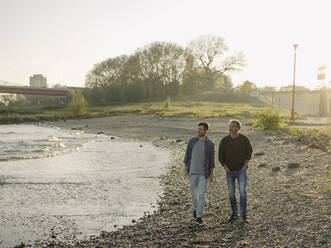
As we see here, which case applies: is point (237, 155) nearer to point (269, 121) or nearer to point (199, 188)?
point (199, 188)

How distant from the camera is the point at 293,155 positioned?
13.8m

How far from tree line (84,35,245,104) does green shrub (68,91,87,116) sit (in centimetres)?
1781

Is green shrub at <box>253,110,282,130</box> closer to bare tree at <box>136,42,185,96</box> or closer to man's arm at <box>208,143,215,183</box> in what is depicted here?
man's arm at <box>208,143,215,183</box>

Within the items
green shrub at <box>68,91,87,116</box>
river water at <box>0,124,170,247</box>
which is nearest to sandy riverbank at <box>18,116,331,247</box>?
river water at <box>0,124,170,247</box>

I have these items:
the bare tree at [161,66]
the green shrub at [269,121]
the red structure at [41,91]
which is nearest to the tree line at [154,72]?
the bare tree at [161,66]

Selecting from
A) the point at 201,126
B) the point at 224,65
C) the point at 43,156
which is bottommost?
the point at 43,156

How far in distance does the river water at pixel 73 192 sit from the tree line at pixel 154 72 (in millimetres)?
60231

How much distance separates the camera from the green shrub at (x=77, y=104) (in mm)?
55969

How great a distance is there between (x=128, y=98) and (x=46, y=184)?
221 feet

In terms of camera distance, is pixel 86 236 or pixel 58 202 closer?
pixel 86 236

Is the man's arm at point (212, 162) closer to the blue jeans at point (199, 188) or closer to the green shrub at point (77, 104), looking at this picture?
the blue jeans at point (199, 188)

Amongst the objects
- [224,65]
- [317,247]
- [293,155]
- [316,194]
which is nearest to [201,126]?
[317,247]

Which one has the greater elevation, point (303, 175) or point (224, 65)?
point (224, 65)

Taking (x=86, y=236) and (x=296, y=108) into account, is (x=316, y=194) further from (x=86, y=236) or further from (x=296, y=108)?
(x=296, y=108)
